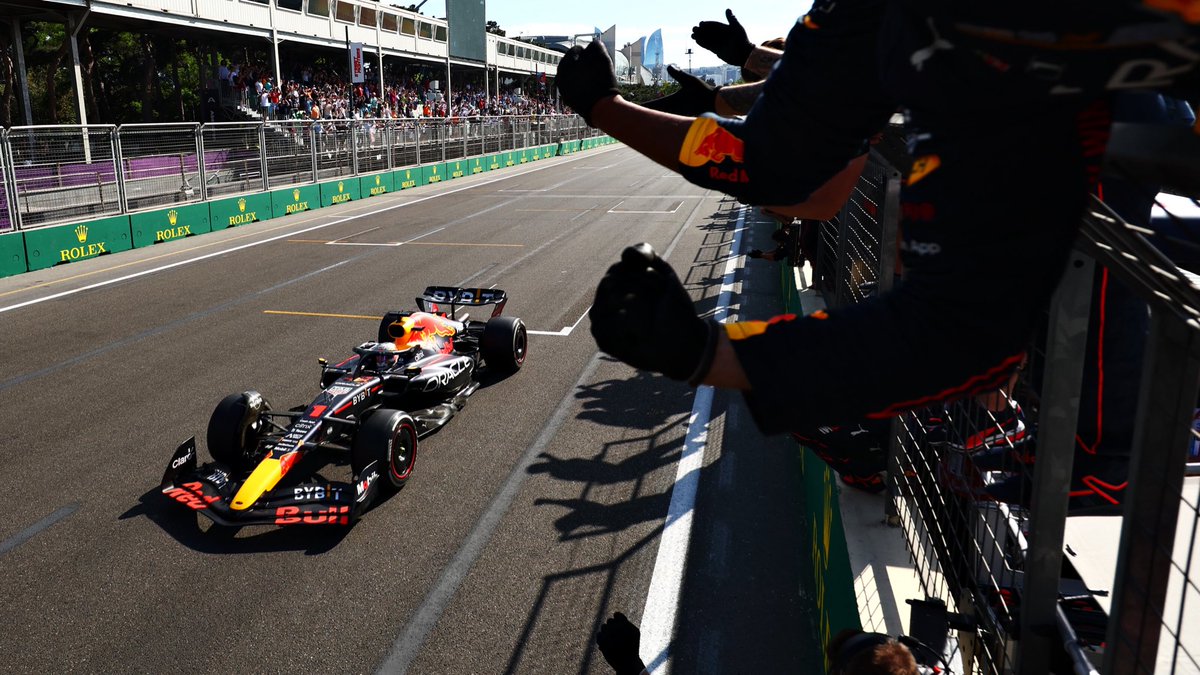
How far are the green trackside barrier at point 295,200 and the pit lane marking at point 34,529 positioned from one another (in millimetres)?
15303

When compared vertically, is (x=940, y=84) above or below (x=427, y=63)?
below

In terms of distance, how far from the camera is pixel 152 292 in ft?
38.7

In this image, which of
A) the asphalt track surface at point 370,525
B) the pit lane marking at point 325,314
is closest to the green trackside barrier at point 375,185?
the asphalt track surface at point 370,525

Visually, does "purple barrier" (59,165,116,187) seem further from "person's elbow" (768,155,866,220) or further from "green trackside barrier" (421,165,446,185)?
"person's elbow" (768,155,866,220)

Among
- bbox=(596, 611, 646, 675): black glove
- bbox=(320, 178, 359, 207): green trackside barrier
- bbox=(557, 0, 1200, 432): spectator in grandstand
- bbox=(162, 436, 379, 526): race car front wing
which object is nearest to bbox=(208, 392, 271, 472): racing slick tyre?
bbox=(162, 436, 379, 526): race car front wing

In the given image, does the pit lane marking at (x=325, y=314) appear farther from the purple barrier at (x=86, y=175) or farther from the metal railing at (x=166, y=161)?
the purple barrier at (x=86, y=175)

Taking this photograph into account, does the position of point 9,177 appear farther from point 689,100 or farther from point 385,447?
point 689,100

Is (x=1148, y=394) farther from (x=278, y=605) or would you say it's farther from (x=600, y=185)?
(x=600, y=185)

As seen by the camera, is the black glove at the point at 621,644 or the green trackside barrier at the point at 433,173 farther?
the green trackside barrier at the point at 433,173

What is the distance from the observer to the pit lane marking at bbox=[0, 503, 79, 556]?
4.90 meters

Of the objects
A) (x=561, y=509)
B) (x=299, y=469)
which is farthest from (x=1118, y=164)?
(x=299, y=469)

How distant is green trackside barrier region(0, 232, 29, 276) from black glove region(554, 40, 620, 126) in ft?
45.9

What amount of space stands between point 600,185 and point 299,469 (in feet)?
78.7

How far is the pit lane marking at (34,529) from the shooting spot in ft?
16.1
